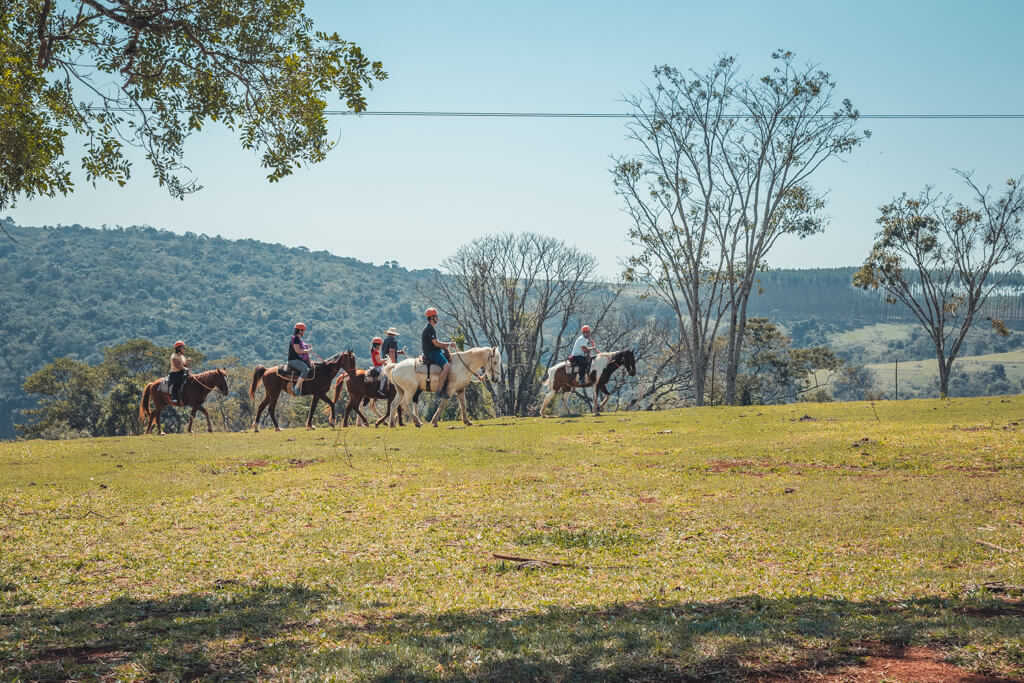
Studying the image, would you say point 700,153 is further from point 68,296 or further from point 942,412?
point 68,296

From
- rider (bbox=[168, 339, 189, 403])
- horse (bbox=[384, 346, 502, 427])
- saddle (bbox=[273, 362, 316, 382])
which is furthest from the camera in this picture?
rider (bbox=[168, 339, 189, 403])

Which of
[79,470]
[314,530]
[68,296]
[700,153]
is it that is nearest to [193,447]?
[79,470]

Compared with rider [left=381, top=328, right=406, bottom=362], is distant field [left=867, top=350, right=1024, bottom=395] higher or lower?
lower

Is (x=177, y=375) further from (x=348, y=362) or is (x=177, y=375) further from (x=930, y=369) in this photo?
(x=930, y=369)


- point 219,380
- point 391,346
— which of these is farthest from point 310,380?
point 219,380

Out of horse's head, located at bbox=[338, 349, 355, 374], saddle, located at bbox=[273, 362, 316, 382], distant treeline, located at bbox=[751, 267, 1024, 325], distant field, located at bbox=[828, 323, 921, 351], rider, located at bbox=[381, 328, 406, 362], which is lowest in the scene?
saddle, located at bbox=[273, 362, 316, 382]

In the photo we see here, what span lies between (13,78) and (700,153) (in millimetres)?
34262

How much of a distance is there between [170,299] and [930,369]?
425 feet

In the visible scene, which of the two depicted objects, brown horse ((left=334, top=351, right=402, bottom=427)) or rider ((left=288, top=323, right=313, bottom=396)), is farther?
brown horse ((left=334, top=351, right=402, bottom=427))

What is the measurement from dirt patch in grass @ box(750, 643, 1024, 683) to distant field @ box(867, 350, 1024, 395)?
324ft

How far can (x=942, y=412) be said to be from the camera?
71.5 feet

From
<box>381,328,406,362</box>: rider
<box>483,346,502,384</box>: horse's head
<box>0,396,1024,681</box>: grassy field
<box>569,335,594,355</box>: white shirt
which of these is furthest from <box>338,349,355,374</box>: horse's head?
<box>0,396,1024,681</box>: grassy field

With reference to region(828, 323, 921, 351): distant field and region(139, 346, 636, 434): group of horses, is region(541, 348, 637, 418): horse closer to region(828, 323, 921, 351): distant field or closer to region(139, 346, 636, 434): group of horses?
region(139, 346, 636, 434): group of horses

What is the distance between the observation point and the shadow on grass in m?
4.91
